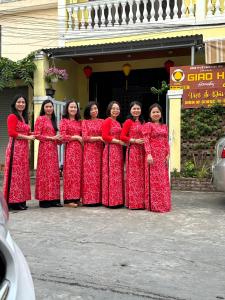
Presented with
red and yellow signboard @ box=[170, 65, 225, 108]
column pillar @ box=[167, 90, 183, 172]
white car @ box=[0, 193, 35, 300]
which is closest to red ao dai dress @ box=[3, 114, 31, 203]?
column pillar @ box=[167, 90, 183, 172]

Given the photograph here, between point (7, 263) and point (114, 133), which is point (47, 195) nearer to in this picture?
point (114, 133)

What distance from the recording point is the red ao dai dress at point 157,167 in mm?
6402

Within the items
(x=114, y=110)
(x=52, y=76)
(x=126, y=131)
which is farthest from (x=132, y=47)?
(x=126, y=131)

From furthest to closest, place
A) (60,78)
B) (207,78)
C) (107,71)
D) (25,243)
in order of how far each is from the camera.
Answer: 1. (107,71)
2. (60,78)
3. (207,78)
4. (25,243)

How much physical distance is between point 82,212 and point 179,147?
3.53m

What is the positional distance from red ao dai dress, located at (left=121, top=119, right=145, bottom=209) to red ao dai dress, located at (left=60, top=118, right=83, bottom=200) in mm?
740

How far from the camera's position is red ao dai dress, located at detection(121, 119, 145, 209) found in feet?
21.7

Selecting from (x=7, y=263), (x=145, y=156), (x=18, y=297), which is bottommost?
(x=18, y=297)

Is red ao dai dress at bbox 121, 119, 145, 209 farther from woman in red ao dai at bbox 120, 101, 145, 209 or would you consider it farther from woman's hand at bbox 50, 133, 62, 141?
woman's hand at bbox 50, 133, 62, 141

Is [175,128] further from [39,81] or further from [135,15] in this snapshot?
[135,15]

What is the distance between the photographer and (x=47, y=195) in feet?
22.2

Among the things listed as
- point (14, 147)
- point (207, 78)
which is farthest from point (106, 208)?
point (207, 78)

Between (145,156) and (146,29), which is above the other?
(146,29)

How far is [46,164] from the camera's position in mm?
6723
